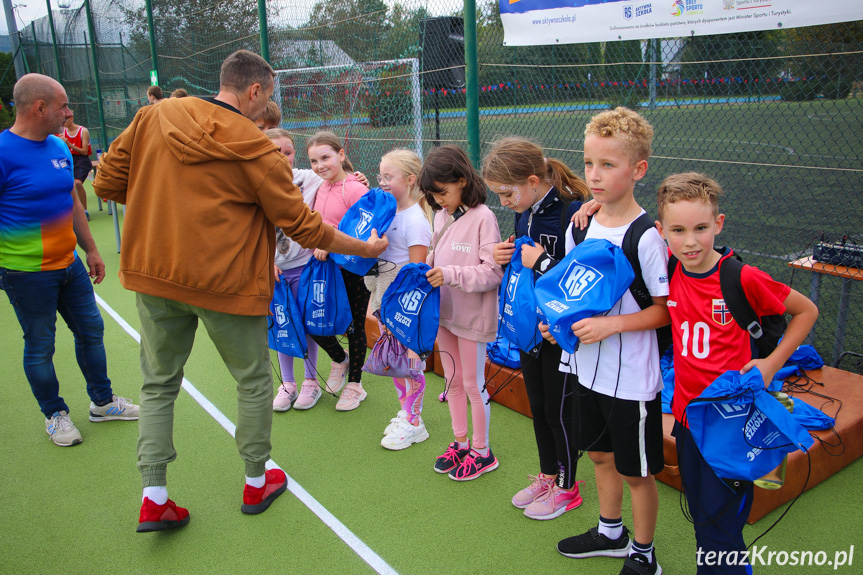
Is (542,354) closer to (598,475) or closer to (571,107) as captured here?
(598,475)

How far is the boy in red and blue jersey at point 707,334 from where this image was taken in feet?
6.07

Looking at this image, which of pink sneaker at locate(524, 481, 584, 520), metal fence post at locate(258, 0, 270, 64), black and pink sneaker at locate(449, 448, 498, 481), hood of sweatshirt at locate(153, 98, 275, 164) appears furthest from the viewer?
metal fence post at locate(258, 0, 270, 64)

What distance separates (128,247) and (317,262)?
1.20 meters

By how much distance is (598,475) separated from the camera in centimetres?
237

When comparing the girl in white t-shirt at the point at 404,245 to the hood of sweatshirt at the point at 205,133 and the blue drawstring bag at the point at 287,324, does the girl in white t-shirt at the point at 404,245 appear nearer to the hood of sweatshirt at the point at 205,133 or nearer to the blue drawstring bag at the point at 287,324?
the blue drawstring bag at the point at 287,324

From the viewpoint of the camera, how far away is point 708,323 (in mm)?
1934

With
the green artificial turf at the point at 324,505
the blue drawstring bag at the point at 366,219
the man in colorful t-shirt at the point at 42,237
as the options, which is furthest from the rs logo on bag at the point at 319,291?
the man in colorful t-shirt at the point at 42,237

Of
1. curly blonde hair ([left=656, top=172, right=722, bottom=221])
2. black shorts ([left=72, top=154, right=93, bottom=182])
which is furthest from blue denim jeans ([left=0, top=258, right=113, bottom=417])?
black shorts ([left=72, top=154, right=93, bottom=182])

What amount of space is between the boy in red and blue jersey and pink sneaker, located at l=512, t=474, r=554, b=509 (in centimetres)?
86

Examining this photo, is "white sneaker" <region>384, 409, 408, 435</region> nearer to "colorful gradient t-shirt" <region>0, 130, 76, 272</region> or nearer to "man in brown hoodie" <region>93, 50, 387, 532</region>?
"man in brown hoodie" <region>93, 50, 387, 532</region>

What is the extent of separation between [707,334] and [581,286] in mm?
417

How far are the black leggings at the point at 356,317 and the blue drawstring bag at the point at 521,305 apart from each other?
1401mm

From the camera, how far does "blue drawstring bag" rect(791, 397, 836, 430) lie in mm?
2777

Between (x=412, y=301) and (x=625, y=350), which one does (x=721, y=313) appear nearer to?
(x=625, y=350)
